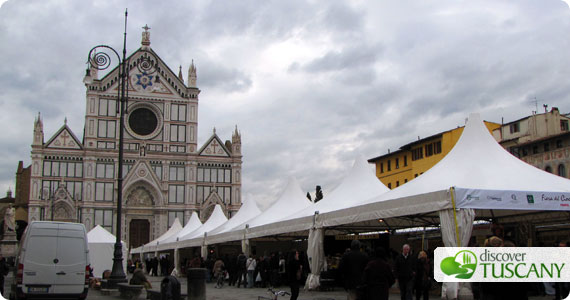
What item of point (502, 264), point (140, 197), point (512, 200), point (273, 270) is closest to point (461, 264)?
point (512, 200)

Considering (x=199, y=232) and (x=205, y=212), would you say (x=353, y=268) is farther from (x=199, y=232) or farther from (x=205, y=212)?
(x=205, y=212)

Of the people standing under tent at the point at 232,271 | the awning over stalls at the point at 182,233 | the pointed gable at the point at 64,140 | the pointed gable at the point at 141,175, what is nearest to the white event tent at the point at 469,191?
the people standing under tent at the point at 232,271

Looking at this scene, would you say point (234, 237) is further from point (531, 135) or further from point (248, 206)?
point (531, 135)

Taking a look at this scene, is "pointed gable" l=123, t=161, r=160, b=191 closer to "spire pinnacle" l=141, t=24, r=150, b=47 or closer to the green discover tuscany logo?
"spire pinnacle" l=141, t=24, r=150, b=47

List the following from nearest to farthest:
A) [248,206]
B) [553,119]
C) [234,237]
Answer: [234,237] → [248,206] → [553,119]

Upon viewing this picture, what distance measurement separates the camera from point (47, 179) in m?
55.8

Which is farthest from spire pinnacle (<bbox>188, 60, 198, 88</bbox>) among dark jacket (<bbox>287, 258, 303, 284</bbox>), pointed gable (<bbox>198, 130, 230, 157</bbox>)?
dark jacket (<bbox>287, 258, 303, 284</bbox>)

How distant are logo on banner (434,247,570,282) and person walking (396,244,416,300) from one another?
56 centimetres

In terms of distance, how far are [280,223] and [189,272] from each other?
6.80 metres

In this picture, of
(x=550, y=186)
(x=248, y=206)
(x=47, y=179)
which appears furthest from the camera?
(x=47, y=179)

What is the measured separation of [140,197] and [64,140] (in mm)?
9023

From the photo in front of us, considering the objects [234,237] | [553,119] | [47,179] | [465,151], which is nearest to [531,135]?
[553,119]

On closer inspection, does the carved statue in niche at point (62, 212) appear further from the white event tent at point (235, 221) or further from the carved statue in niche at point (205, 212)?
the white event tent at point (235, 221)

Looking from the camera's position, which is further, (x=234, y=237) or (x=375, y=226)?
(x=234, y=237)
